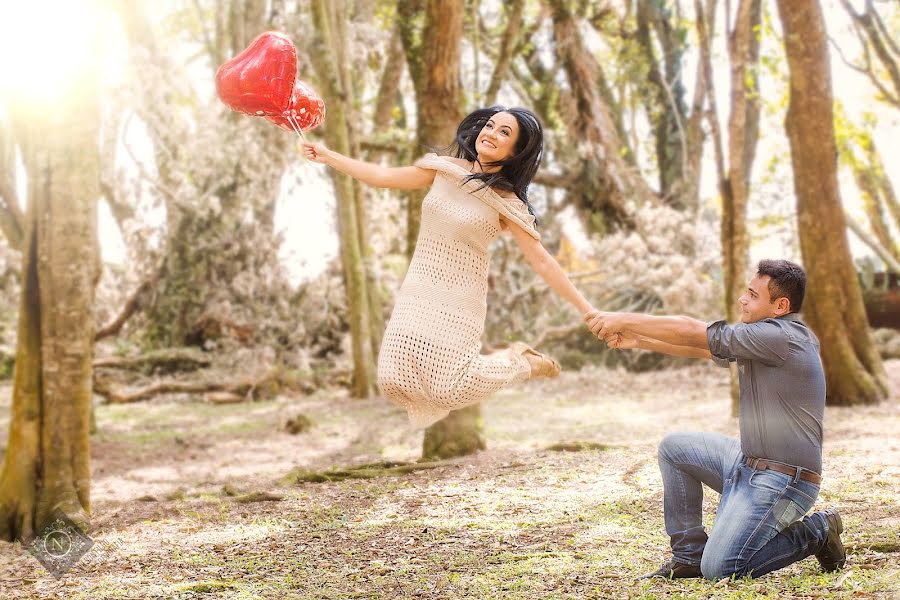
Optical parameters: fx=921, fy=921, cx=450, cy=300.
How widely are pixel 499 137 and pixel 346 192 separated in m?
7.51

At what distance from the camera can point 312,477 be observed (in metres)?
6.66

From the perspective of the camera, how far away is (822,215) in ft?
31.9

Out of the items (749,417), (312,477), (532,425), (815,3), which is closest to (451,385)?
(749,417)

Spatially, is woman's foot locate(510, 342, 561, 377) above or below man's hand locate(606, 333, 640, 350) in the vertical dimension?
below

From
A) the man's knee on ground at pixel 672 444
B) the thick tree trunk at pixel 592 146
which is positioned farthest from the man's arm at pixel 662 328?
the thick tree trunk at pixel 592 146

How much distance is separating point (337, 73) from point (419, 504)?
23.4 ft

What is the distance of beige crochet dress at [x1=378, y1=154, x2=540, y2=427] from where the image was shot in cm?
411

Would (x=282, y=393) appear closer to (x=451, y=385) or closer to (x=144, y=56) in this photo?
(x=144, y=56)

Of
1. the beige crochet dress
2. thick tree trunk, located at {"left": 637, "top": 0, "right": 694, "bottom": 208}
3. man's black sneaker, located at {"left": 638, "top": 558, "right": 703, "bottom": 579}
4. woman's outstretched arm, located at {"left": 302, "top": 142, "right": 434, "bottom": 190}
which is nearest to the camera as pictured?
man's black sneaker, located at {"left": 638, "top": 558, "right": 703, "bottom": 579}

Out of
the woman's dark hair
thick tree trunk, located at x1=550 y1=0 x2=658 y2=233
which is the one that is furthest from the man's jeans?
thick tree trunk, located at x1=550 y1=0 x2=658 y2=233

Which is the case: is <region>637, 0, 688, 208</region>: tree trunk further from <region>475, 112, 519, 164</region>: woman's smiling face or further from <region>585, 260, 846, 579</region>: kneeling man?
<region>585, 260, 846, 579</region>: kneeling man

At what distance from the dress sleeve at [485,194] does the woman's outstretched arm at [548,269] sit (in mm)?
41

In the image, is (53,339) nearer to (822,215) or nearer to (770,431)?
(770,431)

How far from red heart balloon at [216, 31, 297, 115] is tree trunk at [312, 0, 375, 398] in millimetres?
6521
